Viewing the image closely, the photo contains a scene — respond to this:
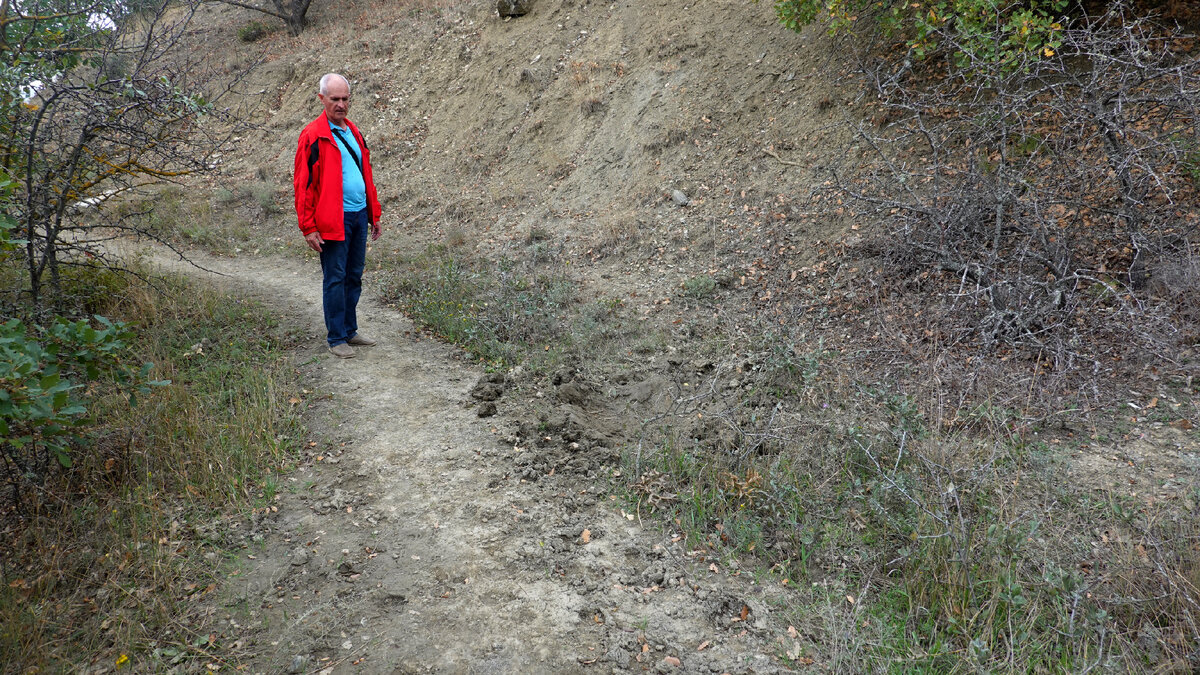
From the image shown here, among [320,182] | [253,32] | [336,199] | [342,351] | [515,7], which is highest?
[253,32]

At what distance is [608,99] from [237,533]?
827cm

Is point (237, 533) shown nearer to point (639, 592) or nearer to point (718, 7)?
point (639, 592)

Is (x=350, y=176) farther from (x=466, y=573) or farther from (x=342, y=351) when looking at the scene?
(x=466, y=573)

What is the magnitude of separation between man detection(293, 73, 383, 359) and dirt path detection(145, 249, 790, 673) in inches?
44.5

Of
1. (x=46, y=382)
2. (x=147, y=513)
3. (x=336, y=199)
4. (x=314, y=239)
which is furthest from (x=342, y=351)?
(x=46, y=382)

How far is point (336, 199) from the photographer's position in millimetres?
5016

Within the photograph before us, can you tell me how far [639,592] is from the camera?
3041mm

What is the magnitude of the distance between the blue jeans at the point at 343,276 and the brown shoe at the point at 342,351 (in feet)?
0.16

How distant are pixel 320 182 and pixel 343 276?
28.6 inches

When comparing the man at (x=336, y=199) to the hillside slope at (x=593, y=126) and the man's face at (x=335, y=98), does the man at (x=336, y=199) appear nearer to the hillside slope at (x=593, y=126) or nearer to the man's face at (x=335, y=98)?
the man's face at (x=335, y=98)

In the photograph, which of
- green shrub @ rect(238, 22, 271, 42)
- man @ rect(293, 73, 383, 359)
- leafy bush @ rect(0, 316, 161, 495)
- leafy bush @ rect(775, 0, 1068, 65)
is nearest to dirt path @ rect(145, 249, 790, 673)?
leafy bush @ rect(0, 316, 161, 495)

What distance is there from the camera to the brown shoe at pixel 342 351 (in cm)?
541

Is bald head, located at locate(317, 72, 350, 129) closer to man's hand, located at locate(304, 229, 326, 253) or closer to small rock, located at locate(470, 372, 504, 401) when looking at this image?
man's hand, located at locate(304, 229, 326, 253)

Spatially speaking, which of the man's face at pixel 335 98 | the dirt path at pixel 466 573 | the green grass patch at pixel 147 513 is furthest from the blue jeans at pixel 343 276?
the dirt path at pixel 466 573
